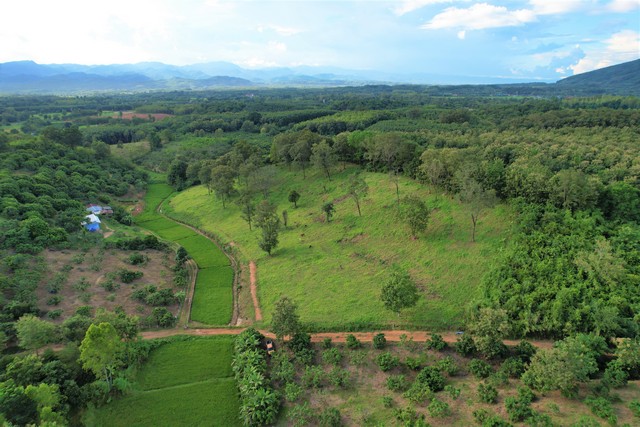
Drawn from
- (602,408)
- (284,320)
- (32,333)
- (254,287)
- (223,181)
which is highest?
(223,181)

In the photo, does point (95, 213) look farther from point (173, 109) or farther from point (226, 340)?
point (173, 109)

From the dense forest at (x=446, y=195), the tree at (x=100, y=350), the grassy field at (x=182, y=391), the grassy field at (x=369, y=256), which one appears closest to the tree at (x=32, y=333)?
the dense forest at (x=446, y=195)

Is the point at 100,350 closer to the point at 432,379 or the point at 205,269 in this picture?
the point at 205,269

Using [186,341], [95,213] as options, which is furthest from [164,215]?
[186,341]

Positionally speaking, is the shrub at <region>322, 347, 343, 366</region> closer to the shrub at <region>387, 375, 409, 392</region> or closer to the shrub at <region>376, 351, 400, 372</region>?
the shrub at <region>376, 351, 400, 372</region>

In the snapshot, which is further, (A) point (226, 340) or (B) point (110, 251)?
(B) point (110, 251)

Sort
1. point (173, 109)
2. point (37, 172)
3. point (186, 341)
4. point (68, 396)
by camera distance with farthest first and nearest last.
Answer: point (173, 109), point (37, 172), point (186, 341), point (68, 396)

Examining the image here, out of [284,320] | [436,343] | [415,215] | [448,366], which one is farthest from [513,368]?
[415,215]
